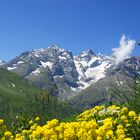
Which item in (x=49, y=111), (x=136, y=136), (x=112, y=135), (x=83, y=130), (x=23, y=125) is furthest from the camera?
(x=49, y=111)

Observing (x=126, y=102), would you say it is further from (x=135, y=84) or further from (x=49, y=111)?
(x=49, y=111)

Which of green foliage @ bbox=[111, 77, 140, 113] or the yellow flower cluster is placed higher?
green foliage @ bbox=[111, 77, 140, 113]

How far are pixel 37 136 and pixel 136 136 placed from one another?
1846 mm

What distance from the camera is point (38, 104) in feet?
40.5

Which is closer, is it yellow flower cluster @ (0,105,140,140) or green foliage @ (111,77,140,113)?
yellow flower cluster @ (0,105,140,140)

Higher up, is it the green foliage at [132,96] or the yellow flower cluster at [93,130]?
the green foliage at [132,96]

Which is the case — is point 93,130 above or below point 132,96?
below

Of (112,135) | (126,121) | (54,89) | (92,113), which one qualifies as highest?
(54,89)

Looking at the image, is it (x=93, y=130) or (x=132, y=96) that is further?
(x=132, y=96)

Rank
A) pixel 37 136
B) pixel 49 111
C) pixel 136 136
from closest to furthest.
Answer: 1. pixel 136 136
2. pixel 37 136
3. pixel 49 111

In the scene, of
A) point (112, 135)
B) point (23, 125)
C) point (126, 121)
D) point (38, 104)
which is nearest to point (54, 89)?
point (38, 104)

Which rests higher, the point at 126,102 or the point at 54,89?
the point at 54,89

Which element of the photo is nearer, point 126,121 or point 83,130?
point 83,130

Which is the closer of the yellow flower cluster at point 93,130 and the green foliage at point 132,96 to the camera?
the yellow flower cluster at point 93,130
